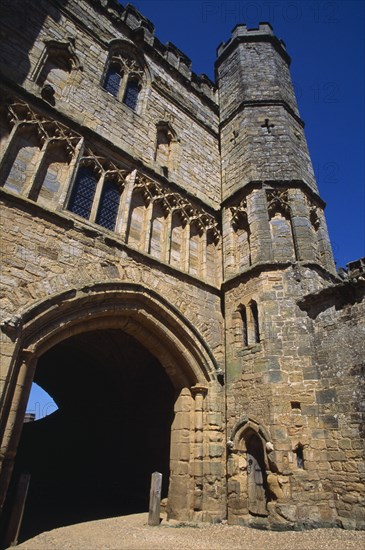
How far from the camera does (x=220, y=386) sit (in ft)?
23.4

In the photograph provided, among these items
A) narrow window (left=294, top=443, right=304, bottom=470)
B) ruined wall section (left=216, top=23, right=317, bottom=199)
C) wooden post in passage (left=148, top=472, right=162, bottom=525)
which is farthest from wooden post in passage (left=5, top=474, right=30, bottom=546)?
ruined wall section (left=216, top=23, right=317, bottom=199)

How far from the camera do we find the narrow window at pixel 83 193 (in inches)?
268

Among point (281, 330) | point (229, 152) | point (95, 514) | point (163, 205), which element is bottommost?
point (95, 514)

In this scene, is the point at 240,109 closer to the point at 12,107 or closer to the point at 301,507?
the point at 12,107

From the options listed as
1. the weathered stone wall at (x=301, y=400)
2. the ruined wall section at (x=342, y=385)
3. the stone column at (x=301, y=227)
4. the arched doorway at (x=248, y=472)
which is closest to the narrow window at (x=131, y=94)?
the stone column at (x=301, y=227)

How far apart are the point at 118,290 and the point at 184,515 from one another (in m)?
4.09

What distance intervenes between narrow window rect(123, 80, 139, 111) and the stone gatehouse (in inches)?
2.2

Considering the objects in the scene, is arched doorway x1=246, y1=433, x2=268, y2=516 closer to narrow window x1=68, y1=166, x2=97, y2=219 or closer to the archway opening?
the archway opening

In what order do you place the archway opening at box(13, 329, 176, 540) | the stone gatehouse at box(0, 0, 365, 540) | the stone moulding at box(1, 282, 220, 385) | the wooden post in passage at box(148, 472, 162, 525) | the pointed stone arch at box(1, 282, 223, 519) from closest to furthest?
1. the pointed stone arch at box(1, 282, 223, 519)
2. the stone moulding at box(1, 282, 220, 385)
3. the stone gatehouse at box(0, 0, 365, 540)
4. the wooden post in passage at box(148, 472, 162, 525)
5. the archway opening at box(13, 329, 176, 540)

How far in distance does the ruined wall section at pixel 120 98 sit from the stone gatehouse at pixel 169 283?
6cm

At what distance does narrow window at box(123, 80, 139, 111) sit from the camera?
30.8ft

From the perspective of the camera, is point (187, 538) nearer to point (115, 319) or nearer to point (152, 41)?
point (115, 319)

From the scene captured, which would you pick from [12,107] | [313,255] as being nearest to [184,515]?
[313,255]

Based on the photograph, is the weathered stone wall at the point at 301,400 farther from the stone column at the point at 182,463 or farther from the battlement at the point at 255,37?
the battlement at the point at 255,37
